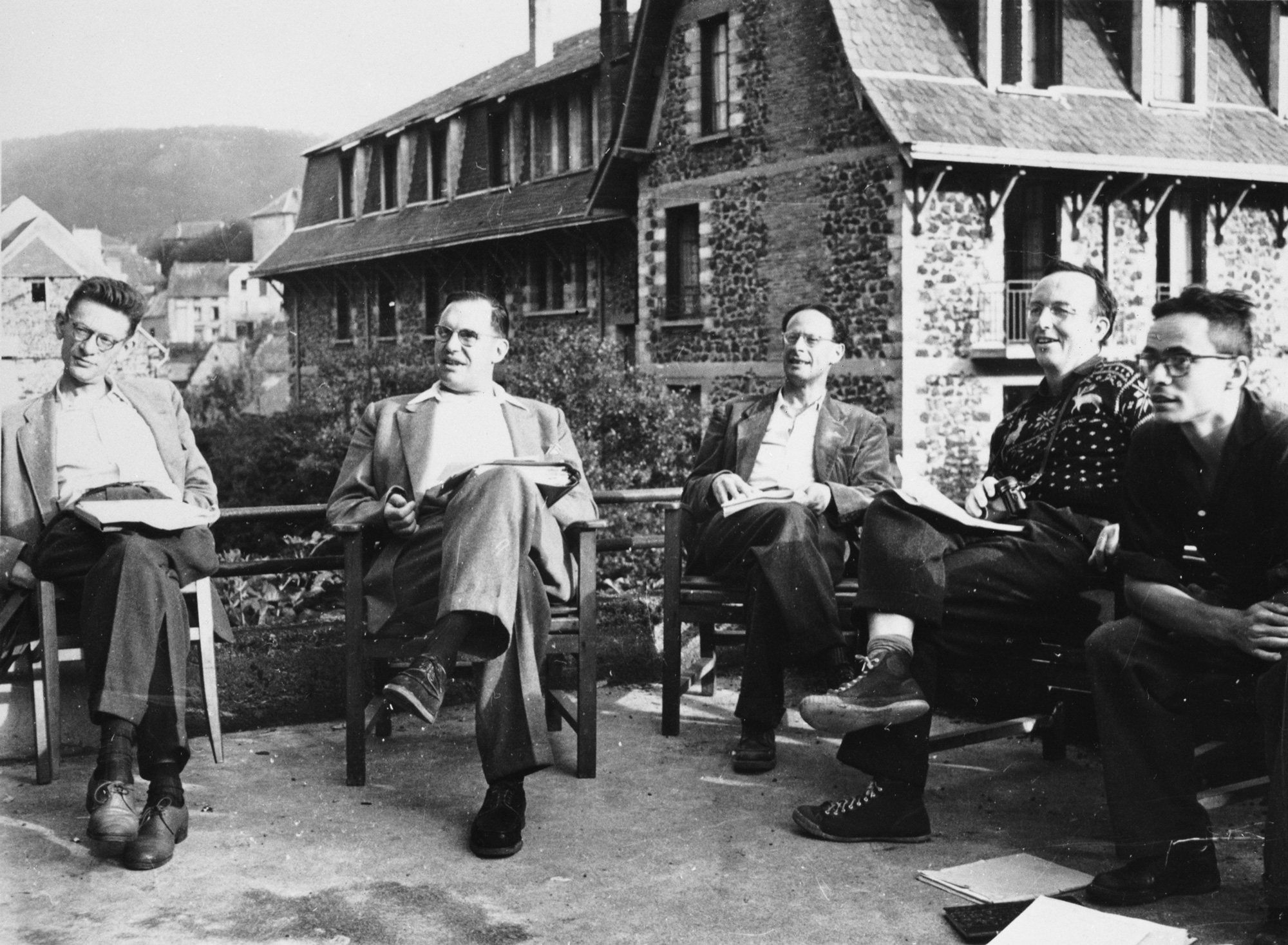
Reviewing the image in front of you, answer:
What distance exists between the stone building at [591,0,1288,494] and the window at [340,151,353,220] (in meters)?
11.0

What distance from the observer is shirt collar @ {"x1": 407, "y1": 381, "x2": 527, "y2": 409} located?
4.17m

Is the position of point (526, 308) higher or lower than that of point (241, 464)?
higher

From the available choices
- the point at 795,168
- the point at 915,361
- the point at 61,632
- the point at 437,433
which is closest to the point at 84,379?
the point at 61,632

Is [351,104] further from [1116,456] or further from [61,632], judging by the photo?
[1116,456]

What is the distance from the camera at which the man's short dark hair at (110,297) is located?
12.3 ft

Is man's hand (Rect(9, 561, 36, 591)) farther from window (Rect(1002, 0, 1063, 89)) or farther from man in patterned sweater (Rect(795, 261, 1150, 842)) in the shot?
window (Rect(1002, 0, 1063, 89))

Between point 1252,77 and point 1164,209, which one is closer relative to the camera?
point 1252,77

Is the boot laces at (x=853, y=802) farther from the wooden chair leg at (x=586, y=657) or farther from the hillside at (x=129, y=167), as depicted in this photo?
the hillside at (x=129, y=167)

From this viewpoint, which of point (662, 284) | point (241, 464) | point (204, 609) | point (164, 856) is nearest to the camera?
point (164, 856)

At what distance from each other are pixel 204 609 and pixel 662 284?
555 inches

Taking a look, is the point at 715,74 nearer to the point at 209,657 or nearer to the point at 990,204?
→ the point at 990,204

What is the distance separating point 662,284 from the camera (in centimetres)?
1769

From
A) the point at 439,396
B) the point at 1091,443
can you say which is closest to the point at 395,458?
the point at 439,396

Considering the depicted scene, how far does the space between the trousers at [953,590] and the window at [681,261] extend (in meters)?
14.1
